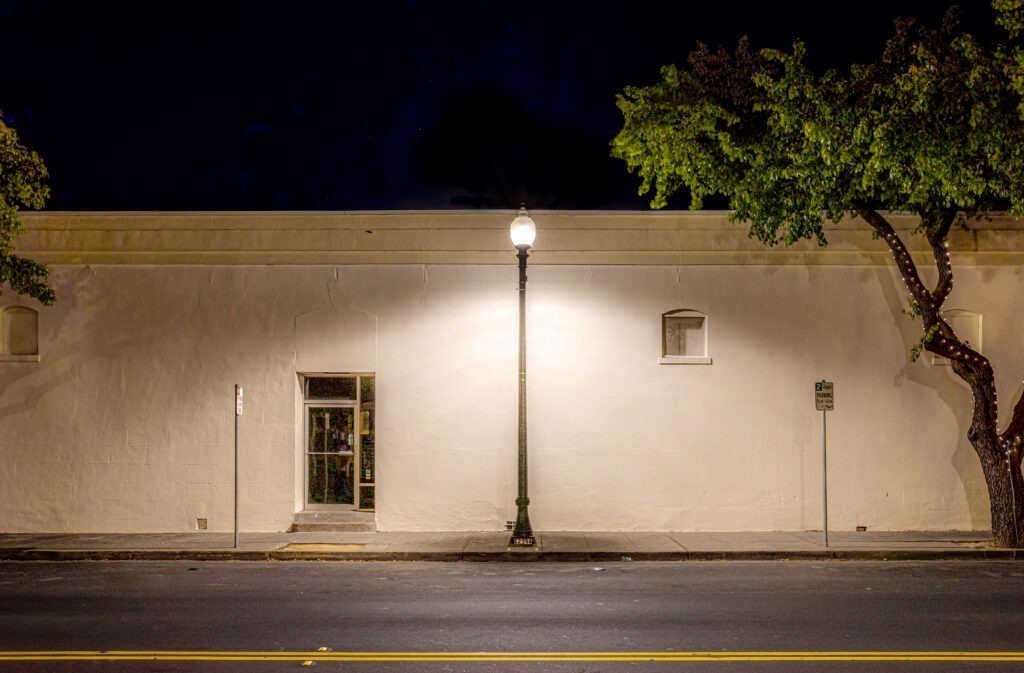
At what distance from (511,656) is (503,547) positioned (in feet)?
22.0

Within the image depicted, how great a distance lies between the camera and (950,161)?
12.5 metres

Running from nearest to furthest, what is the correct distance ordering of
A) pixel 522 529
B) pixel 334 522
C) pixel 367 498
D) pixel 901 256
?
pixel 901 256, pixel 522 529, pixel 334 522, pixel 367 498

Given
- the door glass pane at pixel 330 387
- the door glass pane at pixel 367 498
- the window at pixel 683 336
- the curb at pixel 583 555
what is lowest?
the curb at pixel 583 555

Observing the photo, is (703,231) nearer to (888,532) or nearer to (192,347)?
(888,532)

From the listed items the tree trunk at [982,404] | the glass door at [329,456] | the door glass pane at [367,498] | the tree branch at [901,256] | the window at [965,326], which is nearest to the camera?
the tree trunk at [982,404]

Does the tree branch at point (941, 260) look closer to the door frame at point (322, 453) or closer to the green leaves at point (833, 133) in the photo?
the green leaves at point (833, 133)

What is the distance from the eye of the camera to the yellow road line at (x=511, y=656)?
300 inches

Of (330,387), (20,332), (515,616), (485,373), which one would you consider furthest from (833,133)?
(20,332)

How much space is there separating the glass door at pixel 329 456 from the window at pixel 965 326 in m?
10.6

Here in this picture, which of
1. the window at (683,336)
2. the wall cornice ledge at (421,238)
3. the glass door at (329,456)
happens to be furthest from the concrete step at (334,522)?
the window at (683,336)

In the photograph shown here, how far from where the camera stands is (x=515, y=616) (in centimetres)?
932

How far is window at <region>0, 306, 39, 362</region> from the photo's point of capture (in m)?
16.5

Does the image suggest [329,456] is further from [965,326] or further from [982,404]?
[965,326]

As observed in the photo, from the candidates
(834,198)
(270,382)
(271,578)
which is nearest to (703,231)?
(834,198)
